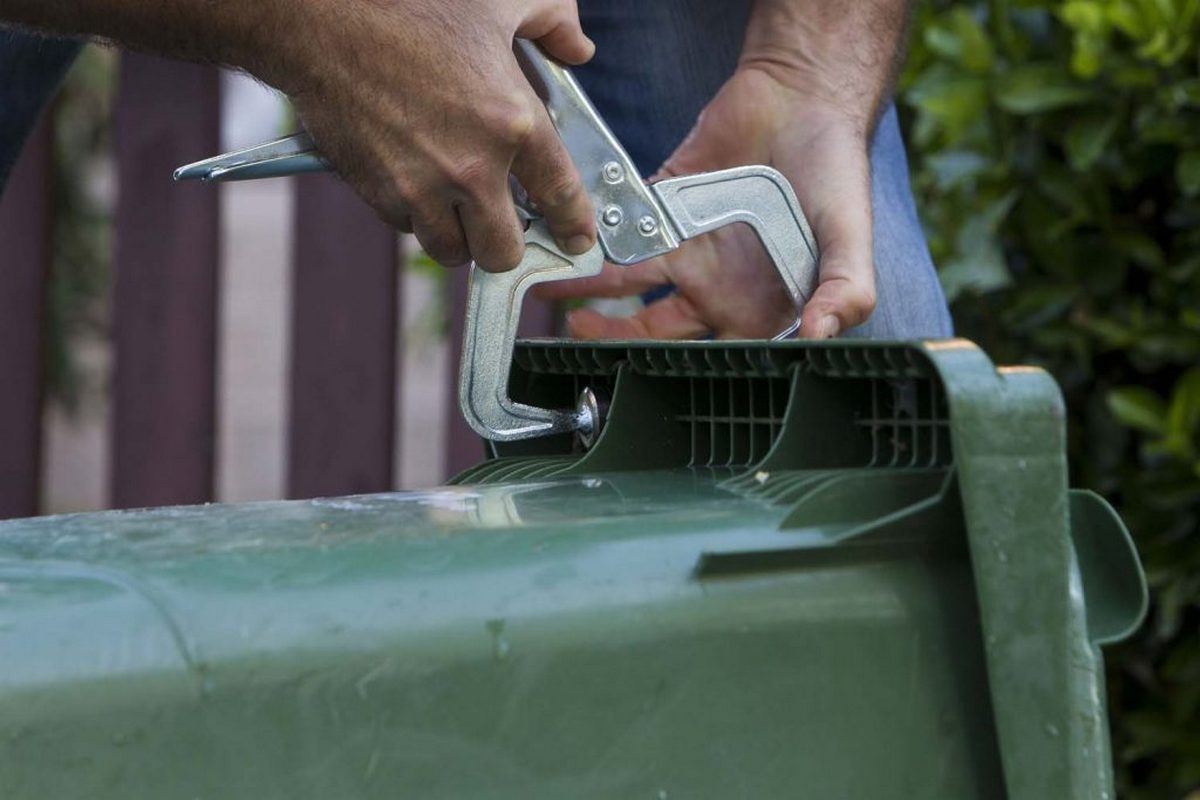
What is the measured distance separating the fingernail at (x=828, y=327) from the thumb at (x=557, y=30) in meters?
0.32

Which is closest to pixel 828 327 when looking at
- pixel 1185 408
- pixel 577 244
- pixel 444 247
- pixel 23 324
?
pixel 577 244

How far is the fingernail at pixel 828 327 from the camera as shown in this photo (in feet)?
4.55

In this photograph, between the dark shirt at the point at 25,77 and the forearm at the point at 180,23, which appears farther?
the dark shirt at the point at 25,77

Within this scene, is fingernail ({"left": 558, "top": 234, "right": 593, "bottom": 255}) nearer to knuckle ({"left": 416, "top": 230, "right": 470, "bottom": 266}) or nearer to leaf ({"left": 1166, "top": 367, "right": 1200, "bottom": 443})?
knuckle ({"left": 416, "top": 230, "right": 470, "bottom": 266})

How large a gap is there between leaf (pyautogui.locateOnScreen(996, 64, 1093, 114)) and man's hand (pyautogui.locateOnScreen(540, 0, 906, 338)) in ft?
2.04

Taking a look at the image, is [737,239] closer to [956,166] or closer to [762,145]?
[762,145]

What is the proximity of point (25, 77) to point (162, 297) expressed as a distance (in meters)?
1.45

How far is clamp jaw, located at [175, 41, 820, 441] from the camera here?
1.27 m

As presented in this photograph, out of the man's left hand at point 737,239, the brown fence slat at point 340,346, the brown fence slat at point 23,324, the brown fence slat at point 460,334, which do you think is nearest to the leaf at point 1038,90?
the man's left hand at point 737,239

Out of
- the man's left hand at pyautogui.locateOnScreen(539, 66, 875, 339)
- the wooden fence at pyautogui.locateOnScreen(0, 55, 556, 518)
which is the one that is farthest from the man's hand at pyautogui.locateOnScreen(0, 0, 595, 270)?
the wooden fence at pyautogui.locateOnScreen(0, 55, 556, 518)

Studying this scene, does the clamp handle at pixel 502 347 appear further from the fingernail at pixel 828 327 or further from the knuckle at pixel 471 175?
the fingernail at pixel 828 327

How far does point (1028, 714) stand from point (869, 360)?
0.24m

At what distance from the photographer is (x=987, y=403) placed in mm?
883

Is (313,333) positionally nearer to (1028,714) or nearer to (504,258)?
Result: (504,258)
